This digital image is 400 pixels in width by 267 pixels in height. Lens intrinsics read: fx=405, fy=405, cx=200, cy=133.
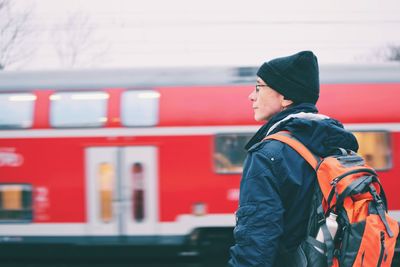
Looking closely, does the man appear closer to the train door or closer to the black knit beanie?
the black knit beanie

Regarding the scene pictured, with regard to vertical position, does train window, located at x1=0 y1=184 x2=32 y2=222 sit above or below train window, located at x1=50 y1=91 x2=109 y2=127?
below

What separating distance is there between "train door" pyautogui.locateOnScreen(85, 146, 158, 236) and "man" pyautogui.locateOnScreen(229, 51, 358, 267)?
4218 millimetres

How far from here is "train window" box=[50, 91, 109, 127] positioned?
583 cm

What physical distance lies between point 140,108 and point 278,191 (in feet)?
14.9

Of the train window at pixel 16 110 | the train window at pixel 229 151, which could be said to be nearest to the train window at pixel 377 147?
the train window at pixel 229 151

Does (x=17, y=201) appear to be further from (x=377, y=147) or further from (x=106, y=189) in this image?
(x=377, y=147)

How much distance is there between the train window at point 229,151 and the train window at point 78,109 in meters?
1.68

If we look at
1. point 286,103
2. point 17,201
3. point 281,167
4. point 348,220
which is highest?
point 286,103

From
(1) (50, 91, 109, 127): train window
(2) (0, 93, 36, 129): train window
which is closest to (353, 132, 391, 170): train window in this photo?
(1) (50, 91, 109, 127): train window

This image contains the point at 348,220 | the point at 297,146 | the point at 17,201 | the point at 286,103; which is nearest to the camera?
the point at 348,220

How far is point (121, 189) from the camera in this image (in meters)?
5.79

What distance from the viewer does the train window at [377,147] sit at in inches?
220

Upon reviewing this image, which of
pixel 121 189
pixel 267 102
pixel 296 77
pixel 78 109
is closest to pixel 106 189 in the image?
pixel 121 189

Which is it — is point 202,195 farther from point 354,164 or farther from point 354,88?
point 354,164
